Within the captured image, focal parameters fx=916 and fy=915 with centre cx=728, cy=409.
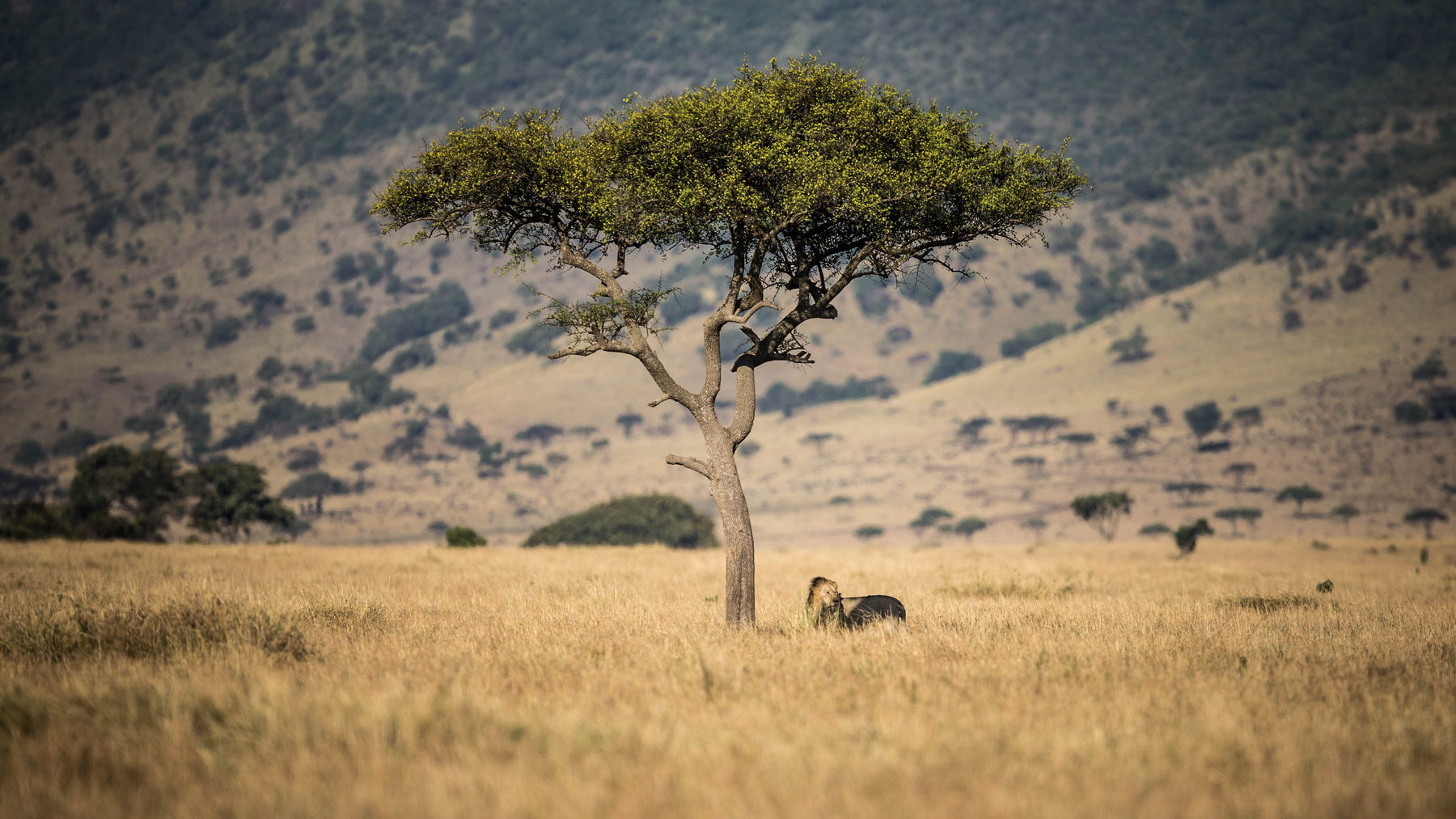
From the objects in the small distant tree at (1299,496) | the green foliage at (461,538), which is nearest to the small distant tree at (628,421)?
the small distant tree at (1299,496)

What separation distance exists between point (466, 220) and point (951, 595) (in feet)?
43.7

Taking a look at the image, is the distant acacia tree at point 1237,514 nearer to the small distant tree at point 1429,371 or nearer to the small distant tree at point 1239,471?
the small distant tree at point 1239,471

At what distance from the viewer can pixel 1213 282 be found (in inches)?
7525

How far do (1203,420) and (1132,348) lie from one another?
1655 inches

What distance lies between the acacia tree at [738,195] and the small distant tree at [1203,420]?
125786 millimetres

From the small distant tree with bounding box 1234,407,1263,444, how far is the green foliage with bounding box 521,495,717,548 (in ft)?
299

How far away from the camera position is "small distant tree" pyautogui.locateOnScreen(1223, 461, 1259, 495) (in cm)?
10879

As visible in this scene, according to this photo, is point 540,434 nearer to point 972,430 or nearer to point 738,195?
point 972,430

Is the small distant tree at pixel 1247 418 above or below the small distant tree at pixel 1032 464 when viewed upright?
above

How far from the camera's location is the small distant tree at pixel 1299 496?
3661 inches

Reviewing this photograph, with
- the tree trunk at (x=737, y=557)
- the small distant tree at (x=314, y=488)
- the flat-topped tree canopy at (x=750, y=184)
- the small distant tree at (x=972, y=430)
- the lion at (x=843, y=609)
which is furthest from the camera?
the small distant tree at (x=972, y=430)

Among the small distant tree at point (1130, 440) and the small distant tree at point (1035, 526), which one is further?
the small distant tree at point (1130, 440)

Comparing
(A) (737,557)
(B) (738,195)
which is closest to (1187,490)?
(A) (737,557)

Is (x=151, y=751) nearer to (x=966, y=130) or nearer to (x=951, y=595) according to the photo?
(x=966, y=130)
